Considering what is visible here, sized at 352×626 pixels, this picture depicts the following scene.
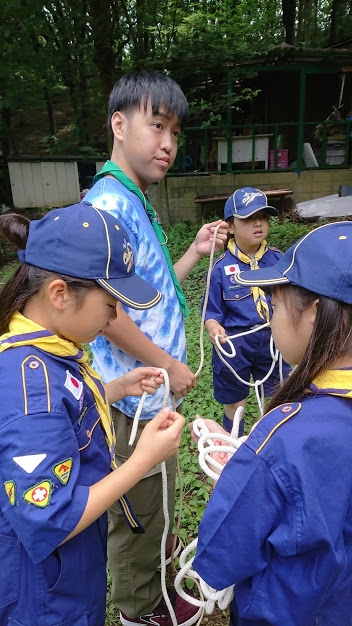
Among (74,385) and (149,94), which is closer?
(74,385)

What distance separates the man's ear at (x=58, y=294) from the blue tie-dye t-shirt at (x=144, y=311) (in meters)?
0.35

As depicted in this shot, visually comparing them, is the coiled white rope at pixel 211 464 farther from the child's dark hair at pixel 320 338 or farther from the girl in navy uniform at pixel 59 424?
the child's dark hair at pixel 320 338

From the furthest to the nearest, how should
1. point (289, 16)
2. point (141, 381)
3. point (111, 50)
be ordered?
1. point (289, 16)
2. point (111, 50)
3. point (141, 381)

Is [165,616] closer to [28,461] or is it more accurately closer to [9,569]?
[9,569]

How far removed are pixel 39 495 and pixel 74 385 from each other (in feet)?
0.94

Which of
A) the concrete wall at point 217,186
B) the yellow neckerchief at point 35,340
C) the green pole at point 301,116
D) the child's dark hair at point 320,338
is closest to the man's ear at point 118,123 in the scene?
the yellow neckerchief at point 35,340

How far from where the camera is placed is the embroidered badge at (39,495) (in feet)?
3.26

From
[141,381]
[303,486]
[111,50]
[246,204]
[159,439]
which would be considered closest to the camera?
[303,486]

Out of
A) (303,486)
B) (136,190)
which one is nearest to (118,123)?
(136,190)

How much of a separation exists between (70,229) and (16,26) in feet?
22.6

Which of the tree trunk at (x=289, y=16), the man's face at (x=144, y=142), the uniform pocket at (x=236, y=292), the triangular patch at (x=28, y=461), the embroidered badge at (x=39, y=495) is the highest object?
the tree trunk at (x=289, y=16)

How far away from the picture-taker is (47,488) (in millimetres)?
1011

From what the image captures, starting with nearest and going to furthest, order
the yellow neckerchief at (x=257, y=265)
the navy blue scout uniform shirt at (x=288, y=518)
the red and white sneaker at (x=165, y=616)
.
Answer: the navy blue scout uniform shirt at (x=288, y=518) → the red and white sneaker at (x=165, y=616) → the yellow neckerchief at (x=257, y=265)

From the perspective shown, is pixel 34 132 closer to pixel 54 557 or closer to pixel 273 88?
pixel 273 88
